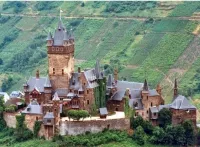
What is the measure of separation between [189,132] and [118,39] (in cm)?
4072

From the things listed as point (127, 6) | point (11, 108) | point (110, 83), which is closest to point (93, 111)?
point (110, 83)

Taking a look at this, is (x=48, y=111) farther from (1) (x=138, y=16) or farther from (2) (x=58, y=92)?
(1) (x=138, y=16)

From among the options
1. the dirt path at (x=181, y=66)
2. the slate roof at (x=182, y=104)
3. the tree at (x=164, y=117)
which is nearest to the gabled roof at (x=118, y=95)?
the tree at (x=164, y=117)

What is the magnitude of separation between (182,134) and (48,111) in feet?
42.9

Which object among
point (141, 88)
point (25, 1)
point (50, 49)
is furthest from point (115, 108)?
point (25, 1)

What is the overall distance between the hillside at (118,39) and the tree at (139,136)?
61.6 feet

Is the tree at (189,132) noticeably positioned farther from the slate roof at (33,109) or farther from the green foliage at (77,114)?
the slate roof at (33,109)

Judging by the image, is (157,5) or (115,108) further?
(157,5)

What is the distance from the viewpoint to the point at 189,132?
3371 inches

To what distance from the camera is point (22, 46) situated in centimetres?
13450

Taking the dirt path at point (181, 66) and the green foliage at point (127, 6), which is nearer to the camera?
the dirt path at point (181, 66)

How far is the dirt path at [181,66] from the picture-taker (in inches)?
4186

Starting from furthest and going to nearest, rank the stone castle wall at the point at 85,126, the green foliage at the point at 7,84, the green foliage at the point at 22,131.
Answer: the green foliage at the point at 7,84, the green foliage at the point at 22,131, the stone castle wall at the point at 85,126

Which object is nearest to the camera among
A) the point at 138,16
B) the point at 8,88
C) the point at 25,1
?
the point at 8,88
